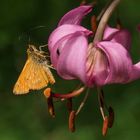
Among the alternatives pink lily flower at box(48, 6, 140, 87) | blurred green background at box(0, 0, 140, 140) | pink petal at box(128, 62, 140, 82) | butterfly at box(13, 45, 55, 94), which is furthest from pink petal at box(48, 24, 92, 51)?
blurred green background at box(0, 0, 140, 140)

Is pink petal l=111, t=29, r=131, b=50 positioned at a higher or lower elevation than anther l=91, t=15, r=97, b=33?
lower

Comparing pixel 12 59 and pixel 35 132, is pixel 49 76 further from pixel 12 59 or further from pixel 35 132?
pixel 12 59

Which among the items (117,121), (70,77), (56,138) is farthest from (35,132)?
(70,77)

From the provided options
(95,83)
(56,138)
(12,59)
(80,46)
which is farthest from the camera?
(12,59)

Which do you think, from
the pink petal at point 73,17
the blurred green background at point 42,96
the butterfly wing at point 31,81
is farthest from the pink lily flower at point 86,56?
the blurred green background at point 42,96

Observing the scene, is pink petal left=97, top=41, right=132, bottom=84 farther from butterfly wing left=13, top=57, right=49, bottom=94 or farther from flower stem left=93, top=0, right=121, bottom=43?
butterfly wing left=13, top=57, right=49, bottom=94

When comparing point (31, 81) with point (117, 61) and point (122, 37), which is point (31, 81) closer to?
point (122, 37)
